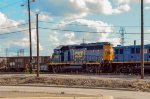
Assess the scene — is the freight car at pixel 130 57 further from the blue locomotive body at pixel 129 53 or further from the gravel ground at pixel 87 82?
the gravel ground at pixel 87 82

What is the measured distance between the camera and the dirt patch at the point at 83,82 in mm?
30703

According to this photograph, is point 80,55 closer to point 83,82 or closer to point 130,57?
point 130,57

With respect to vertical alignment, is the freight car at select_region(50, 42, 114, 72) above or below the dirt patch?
above

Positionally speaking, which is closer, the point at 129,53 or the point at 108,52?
the point at 129,53

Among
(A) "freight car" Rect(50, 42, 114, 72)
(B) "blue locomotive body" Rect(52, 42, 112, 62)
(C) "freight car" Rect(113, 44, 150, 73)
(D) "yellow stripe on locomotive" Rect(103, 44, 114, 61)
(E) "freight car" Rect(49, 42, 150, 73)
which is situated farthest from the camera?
(B) "blue locomotive body" Rect(52, 42, 112, 62)

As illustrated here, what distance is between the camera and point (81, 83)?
34.0 metres

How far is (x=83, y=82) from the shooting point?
112 feet

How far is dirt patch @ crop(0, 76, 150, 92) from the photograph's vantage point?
30.7 metres

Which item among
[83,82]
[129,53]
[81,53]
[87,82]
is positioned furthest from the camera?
[81,53]

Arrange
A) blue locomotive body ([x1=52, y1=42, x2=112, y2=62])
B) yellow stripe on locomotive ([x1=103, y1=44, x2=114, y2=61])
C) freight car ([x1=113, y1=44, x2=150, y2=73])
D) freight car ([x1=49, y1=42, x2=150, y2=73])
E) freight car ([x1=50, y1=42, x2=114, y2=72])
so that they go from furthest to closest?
blue locomotive body ([x1=52, y1=42, x2=112, y2=62])
freight car ([x1=50, y1=42, x2=114, y2=72])
yellow stripe on locomotive ([x1=103, y1=44, x2=114, y2=61])
freight car ([x1=49, y1=42, x2=150, y2=73])
freight car ([x1=113, y1=44, x2=150, y2=73])

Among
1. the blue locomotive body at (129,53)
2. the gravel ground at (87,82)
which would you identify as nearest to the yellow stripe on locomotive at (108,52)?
the blue locomotive body at (129,53)

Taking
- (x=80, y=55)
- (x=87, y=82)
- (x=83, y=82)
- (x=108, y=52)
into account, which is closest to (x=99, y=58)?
(x=108, y=52)

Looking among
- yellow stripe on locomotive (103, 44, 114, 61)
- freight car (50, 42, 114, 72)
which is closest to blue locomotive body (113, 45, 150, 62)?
yellow stripe on locomotive (103, 44, 114, 61)

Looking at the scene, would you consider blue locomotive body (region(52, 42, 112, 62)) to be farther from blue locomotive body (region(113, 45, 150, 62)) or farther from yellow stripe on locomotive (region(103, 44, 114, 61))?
blue locomotive body (region(113, 45, 150, 62))
